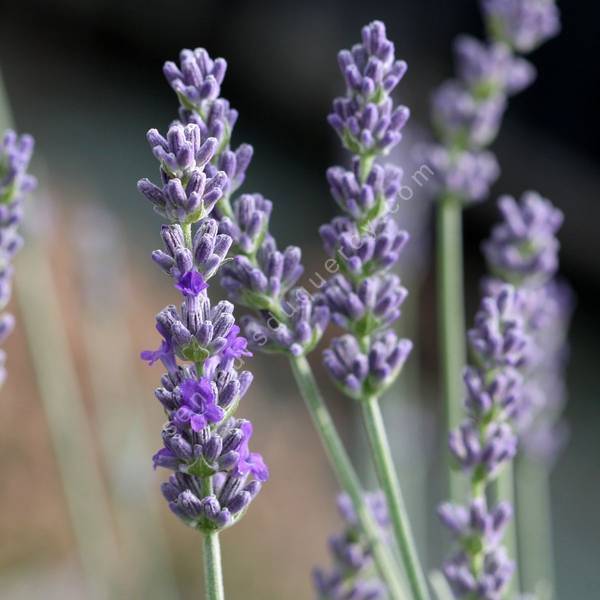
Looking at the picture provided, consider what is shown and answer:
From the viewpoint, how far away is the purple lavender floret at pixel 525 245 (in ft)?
3.67

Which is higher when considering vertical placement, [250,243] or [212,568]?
[250,243]

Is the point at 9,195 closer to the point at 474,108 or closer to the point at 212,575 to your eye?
the point at 212,575

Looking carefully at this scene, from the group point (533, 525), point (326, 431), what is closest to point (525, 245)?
point (326, 431)

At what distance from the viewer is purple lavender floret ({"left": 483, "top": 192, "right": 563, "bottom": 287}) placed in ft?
3.67

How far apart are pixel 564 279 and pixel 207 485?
2605mm

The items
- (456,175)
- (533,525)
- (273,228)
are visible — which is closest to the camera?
(456,175)

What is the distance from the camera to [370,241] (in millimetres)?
757

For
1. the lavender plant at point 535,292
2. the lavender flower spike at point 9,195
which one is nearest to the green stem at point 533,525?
the lavender plant at point 535,292

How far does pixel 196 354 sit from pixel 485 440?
1.22ft

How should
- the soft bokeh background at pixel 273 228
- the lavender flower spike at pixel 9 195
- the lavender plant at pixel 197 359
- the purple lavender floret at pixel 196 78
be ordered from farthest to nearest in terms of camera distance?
the soft bokeh background at pixel 273 228
the lavender flower spike at pixel 9 195
the purple lavender floret at pixel 196 78
the lavender plant at pixel 197 359

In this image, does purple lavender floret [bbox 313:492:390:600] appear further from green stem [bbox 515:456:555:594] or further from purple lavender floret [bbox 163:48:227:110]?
green stem [bbox 515:456:555:594]

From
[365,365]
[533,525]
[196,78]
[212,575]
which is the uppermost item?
[196,78]

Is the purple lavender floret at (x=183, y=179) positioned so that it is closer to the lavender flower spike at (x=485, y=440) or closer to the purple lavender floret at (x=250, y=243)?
the purple lavender floret at (x=250, y=243)

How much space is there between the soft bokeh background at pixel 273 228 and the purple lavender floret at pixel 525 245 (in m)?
0.75
